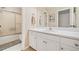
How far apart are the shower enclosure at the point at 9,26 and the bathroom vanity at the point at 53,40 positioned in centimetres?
19

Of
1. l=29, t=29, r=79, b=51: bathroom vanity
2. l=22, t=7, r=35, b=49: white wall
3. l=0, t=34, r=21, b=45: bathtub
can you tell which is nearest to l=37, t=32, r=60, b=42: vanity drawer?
l=29, t=29, r=79, b=51: bathroom vanity

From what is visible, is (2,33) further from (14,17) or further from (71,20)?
(71,20)

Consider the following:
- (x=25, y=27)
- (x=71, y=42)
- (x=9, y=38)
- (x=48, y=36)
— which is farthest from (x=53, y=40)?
(x=9, y=38)

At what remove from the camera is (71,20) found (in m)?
1.26

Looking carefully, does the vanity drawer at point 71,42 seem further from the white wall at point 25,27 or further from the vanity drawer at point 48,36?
the white wall at point 25,27

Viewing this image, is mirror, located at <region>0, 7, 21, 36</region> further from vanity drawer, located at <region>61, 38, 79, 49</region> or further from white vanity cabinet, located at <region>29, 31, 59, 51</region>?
vanity drawer, located at <region>61, 38, 79, 49</region>

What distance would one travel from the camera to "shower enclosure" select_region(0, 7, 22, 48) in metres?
0.99

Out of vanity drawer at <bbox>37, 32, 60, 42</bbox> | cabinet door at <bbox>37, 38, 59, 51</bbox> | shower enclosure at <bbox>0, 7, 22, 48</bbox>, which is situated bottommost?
cabinet door at <bbox>37, 38, 59, 51</bbox>

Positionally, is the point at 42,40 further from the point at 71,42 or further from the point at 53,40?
the point at 71,42

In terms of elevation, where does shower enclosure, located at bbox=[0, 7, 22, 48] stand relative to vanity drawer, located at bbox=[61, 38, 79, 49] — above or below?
above

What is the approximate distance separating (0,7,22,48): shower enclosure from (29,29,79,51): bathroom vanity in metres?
0.19

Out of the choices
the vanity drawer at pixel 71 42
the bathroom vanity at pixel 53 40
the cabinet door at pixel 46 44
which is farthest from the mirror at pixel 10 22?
the vanity drawer at pixel 71 42

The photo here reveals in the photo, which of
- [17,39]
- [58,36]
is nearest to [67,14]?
[58,36]

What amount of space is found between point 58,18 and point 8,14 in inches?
27.6
